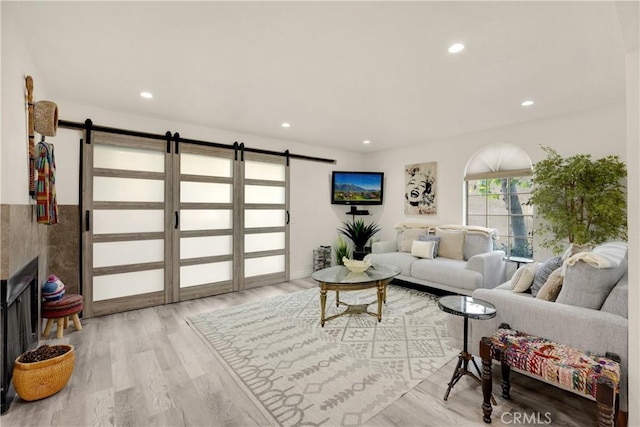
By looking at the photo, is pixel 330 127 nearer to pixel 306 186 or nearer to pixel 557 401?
pixel 306 186

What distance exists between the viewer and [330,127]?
4531mm

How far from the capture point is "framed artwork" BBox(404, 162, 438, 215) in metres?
5.36

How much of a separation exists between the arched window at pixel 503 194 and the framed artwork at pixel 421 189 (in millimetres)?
568

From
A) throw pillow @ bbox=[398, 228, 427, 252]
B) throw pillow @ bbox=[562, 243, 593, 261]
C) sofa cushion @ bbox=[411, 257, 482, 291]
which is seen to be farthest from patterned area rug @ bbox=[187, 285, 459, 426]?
throw pillow @ bbox=[562, 243, 593, 261]

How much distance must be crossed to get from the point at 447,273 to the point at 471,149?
2.21 meters

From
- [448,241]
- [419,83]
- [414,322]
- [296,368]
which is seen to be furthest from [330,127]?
[296,368]

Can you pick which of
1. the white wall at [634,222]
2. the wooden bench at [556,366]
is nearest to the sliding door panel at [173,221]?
the wooden bench at [556,366]

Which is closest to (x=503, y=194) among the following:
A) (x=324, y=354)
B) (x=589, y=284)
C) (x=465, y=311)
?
(x=589, y=284)

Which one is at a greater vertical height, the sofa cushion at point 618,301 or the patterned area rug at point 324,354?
the sofa cushion at point 618,301

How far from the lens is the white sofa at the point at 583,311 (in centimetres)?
173

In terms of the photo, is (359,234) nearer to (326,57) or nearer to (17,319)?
(326,57)

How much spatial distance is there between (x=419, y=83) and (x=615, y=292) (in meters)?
2.30

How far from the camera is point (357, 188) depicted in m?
6.07

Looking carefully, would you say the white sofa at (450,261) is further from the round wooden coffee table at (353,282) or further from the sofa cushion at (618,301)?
the sofa cushion at (618,301)
